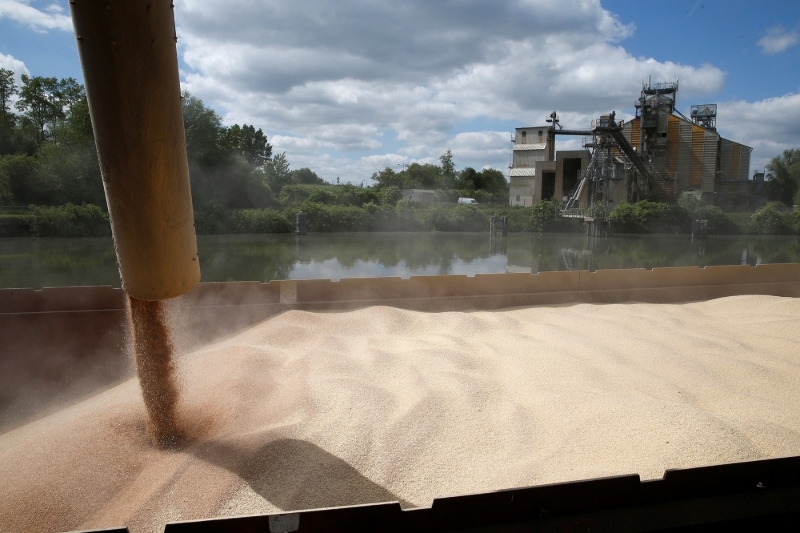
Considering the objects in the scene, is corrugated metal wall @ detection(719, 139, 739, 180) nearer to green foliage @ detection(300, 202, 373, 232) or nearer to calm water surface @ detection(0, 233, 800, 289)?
calm water surface @ detection(0, 233, 800, 289)

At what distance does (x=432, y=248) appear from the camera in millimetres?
23641

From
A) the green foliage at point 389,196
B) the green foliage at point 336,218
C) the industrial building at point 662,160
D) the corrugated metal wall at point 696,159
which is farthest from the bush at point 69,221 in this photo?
the corrugated metal wall at point 696,159

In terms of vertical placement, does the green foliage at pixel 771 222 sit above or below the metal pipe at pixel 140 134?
below

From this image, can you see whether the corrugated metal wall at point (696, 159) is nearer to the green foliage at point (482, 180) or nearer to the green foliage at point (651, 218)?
the green foliage at point (651, 218)

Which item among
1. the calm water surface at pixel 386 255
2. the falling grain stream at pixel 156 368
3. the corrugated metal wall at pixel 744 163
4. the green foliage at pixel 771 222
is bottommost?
the calm water surface at pixel 386 255

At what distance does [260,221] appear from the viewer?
25547 millimetres

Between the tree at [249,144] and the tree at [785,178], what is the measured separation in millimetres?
34271

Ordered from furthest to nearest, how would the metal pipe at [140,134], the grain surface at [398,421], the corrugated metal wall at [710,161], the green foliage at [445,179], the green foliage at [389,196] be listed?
the green foliage at [445,179] < the green foliage at [389,196] < the corrugated metal wall at [710,161] < the grain surface at [398,421] < the metal pipe at [140,134]

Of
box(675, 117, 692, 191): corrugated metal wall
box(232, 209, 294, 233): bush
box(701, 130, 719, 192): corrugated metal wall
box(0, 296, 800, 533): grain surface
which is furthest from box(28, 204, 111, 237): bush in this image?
box(701, 130, 719, 192): corrugated metal wall

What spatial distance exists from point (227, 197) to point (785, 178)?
37934mm

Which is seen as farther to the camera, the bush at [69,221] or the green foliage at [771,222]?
Result: the green foliage at [771,222]

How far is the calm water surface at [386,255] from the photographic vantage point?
581 inches

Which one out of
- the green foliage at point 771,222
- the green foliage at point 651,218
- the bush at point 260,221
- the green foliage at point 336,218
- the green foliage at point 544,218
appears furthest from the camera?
the green foliage at point 544,218

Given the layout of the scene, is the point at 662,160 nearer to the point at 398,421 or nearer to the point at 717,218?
the point at 717,218
